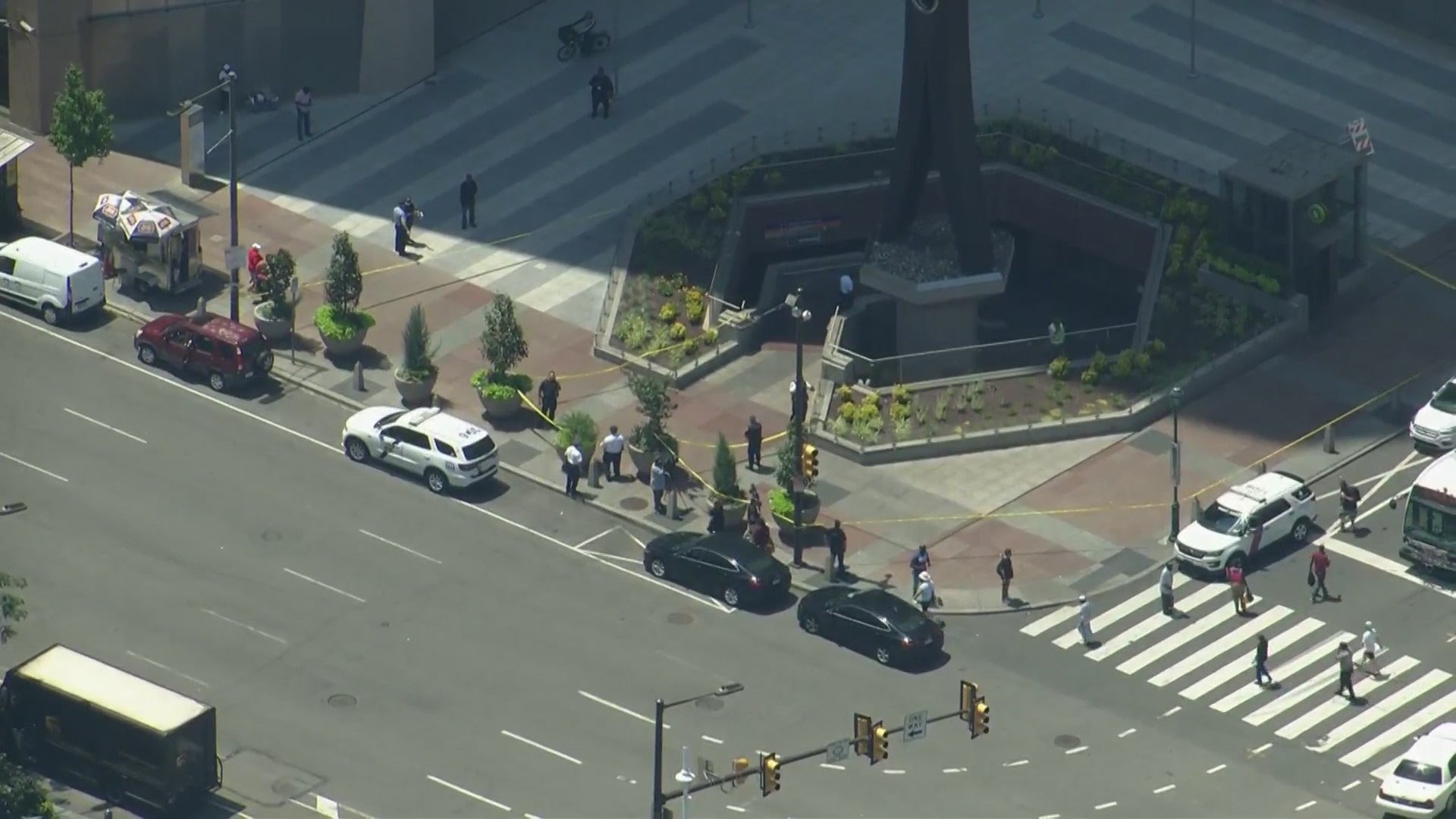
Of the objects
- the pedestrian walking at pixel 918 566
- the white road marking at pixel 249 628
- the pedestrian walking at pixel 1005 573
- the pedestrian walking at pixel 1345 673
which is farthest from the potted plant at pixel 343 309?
the pedestrian walking at pixel 1345 673

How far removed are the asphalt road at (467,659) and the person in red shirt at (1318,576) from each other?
6196 millimetres

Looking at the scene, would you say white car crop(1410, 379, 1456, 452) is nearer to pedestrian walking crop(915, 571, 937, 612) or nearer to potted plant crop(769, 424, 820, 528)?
pedestrian walking crop(915, 571, 937, 612)

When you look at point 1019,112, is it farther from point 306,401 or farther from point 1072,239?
point 306,401

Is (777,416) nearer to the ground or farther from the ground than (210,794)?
farther from the ground

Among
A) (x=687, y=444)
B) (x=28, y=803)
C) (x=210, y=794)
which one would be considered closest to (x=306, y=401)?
(x=687, y=444)

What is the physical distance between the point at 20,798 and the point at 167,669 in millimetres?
11310

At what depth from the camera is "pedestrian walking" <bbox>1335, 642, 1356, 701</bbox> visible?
291ft

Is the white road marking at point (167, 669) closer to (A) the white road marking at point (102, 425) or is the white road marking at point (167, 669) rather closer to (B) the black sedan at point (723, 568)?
(A) the white road marking at point (102, 425)

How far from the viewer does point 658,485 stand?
3804 inches

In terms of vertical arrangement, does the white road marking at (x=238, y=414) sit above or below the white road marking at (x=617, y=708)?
above

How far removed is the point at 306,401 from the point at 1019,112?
2565 centimetres

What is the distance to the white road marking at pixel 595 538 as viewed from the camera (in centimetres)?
9525

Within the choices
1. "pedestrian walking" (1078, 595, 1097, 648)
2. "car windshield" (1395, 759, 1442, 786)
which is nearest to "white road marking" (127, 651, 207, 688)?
"pedestrian walking" (1078, 595, 1097, 648)

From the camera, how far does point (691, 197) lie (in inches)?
4326
